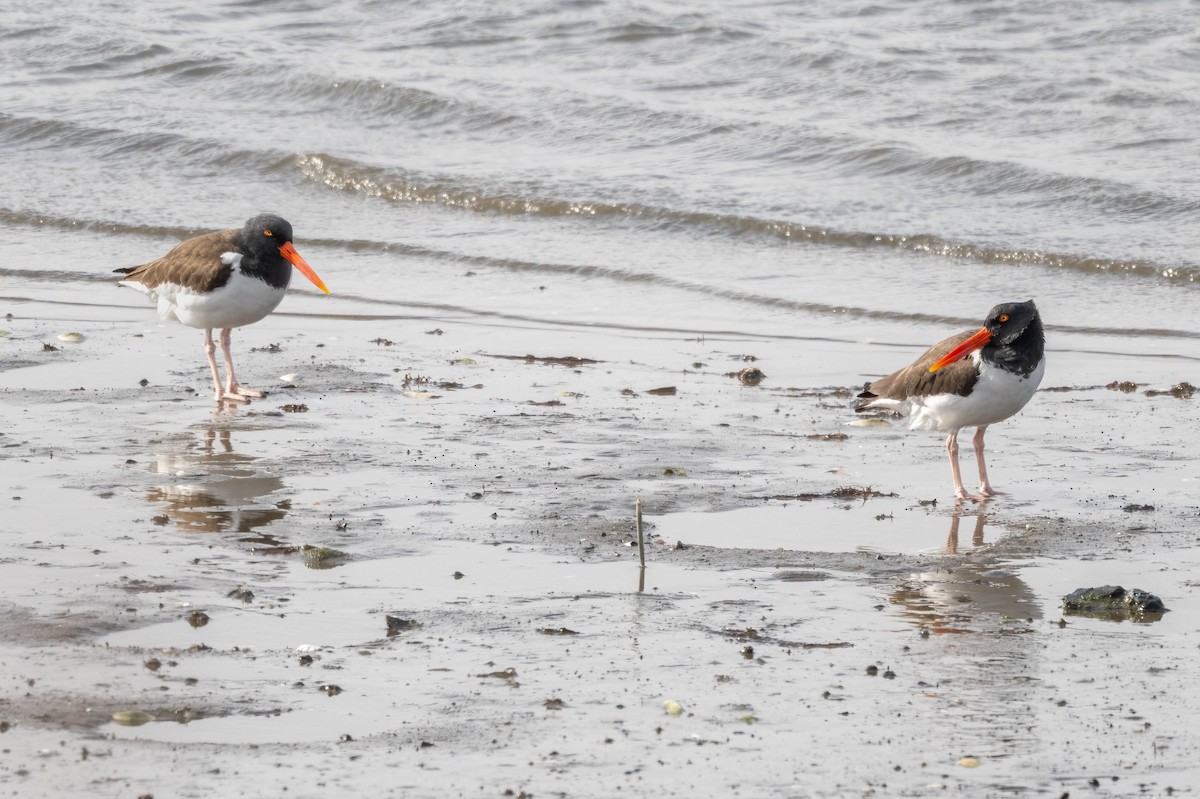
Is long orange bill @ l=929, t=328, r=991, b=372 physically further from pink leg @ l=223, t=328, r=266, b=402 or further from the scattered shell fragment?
the scattered shell fragment

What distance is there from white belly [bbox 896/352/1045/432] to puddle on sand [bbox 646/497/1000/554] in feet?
1.57

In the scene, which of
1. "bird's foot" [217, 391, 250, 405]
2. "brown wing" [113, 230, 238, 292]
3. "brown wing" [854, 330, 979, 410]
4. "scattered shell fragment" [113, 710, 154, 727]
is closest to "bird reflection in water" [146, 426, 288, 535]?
"bird's foot" [217, 391, 250, 405]

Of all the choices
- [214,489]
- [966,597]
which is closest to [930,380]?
[966,597]

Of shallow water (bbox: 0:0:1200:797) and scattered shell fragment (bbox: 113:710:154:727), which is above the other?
shallow water (bbox: 0:0:1200:797)

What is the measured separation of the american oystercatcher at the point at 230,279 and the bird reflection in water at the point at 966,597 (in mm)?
4199

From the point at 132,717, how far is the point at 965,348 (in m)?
4.13

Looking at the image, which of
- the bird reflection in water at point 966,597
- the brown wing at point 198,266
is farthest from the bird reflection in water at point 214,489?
the bird reflection in water at point 966,597

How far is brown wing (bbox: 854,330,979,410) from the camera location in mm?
7242

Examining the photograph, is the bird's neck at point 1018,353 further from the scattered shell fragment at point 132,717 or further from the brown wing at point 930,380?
the scattered shell fragment at point 132,717

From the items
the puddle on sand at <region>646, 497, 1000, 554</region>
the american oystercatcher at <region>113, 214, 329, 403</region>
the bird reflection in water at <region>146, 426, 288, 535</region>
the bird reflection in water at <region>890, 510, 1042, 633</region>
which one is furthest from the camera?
the american oystercatcher at <region>113, 214, 329, 403</region>

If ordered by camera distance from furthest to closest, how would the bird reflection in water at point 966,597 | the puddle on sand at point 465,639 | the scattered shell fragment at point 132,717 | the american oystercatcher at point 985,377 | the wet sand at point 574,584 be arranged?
the american oystercatcher at point 985,377, the bird reflection in water at point 966,597, the puddle on sand at point 465,639, the scattered shell fragment at point 132,717, the wet sand at point 574,584

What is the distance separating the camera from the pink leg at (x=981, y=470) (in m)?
7.28

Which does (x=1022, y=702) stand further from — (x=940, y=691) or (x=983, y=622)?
(x=983, y=622)

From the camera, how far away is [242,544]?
20.8 feet
